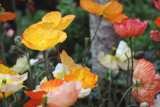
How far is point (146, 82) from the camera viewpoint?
64 cm

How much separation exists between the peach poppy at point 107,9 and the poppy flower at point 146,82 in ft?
0.59

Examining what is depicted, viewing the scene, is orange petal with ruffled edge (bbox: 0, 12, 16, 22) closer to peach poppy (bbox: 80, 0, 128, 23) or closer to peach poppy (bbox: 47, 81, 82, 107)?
peach poppy (bbox: 80, 0, 128, 23)

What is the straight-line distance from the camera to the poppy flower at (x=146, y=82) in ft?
2.08

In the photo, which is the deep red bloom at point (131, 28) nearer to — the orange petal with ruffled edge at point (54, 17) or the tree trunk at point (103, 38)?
the orange petal with ruffled edge at point (54, 17)

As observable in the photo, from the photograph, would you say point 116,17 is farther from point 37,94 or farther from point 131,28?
point 37,94

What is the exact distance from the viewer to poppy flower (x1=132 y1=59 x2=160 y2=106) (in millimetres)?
633

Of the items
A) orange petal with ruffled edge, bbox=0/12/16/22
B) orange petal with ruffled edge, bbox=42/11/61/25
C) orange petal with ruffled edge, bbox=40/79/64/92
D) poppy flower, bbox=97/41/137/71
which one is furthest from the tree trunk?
orange petal with ruffled edge, bbox=40/79/64/92

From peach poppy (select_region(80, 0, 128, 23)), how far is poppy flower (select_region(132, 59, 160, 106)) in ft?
0.59

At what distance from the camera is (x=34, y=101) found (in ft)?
1.75

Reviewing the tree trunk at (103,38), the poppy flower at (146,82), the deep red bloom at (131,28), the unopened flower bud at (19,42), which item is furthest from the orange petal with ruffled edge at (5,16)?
the poppy flower at (146,82)

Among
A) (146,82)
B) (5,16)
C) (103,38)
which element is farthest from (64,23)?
(103,38)

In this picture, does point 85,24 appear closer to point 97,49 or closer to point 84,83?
point 97,49

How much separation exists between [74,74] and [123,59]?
0.46 metres

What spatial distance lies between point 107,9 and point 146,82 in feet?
0.78
